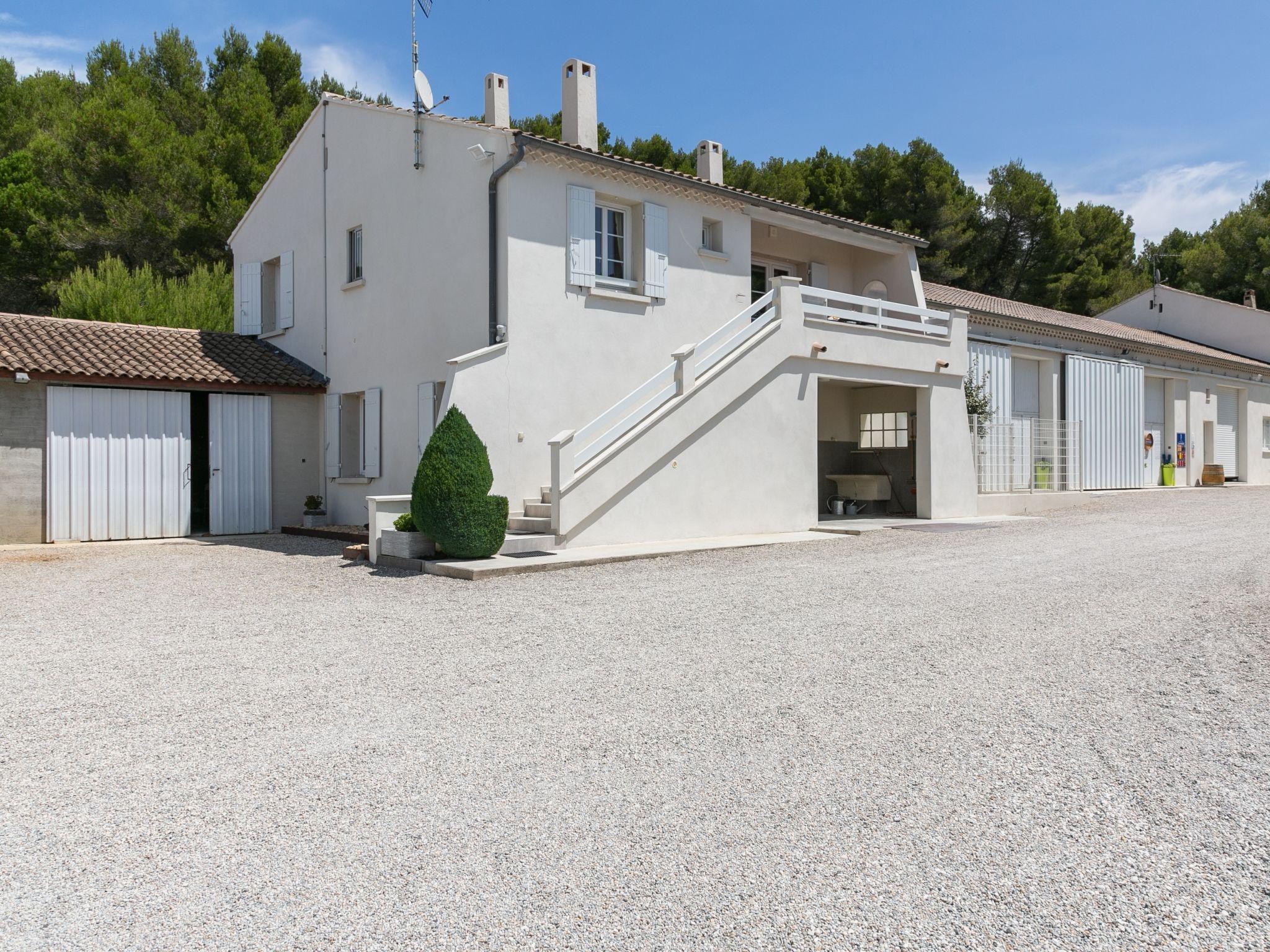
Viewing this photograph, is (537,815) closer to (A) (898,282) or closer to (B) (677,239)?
(B) (677,239)

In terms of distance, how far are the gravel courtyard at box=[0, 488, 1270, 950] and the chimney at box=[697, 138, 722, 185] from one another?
11425 millimetres

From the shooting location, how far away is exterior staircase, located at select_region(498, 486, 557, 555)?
1123 cm

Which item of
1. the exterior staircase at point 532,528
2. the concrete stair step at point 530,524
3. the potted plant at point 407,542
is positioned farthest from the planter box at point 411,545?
the concrete stair step at point 530,524

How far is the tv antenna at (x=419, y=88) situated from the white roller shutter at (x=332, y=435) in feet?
15.3

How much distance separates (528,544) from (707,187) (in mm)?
6868

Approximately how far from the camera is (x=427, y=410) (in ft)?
46.1

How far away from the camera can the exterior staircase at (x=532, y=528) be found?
11227mm

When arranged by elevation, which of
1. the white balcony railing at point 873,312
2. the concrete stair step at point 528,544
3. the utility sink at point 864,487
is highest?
the white balcony railing at point 873,312

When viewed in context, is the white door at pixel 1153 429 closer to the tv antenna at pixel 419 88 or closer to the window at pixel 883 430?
the window at pixel 883 430

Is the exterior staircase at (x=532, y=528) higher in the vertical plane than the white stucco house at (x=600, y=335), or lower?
lower

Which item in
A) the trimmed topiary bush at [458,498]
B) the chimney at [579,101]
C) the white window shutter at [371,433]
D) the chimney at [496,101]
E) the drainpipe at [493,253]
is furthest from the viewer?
the white window shutter at [371,433]

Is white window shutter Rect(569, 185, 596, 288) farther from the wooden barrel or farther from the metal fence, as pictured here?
the wooden barrel

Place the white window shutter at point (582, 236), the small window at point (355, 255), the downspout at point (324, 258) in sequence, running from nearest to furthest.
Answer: the white window shutter at point (582, 236)
the small window at point (355, 255)
the downspout at point (324, 258)

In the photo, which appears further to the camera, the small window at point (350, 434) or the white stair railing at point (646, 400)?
Result: the small window at point (350, 434)
